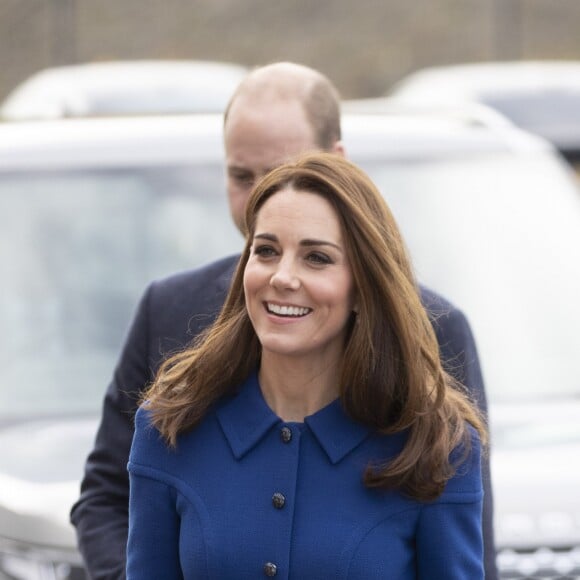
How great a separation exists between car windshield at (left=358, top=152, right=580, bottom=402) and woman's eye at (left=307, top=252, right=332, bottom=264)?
66.1 inches

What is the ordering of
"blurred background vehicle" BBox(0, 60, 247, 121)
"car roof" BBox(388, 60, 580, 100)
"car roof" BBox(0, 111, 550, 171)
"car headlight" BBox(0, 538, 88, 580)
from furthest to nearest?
1. "car roof" BBox(388, 60, 580, 100)
2. "blurred background vehicle" BBox(0, 60, 247, 121)
3. "car roof" BBox(0, 111, 550, 171)
4. "car headlight" BBox(0, 538, 88, 580)

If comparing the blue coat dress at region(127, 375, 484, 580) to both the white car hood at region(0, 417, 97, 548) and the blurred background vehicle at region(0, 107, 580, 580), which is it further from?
the blurred background vehicle at region(0, 107, 580, 580)

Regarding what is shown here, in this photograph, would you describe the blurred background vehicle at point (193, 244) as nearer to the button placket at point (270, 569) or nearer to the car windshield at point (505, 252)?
the car windshield at point (505, 252)

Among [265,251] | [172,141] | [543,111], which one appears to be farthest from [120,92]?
[265,251]

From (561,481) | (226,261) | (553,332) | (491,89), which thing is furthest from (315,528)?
(491,89)

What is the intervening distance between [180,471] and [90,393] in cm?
156

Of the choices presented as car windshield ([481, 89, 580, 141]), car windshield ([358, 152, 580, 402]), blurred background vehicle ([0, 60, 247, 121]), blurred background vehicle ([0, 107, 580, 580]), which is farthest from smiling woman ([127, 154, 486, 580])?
car windshield ([481, 89, 580, 141])

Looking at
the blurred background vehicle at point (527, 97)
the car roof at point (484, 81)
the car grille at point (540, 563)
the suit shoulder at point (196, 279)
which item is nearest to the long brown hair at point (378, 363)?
the suit shoulder at point (196, 279)

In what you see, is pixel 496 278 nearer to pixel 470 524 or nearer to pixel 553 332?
pixel 553 332

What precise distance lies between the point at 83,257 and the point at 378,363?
2.05m

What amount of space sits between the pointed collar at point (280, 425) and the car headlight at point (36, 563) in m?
0.86

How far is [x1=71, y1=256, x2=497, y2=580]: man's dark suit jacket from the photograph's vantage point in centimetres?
304

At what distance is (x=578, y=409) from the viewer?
4.12m

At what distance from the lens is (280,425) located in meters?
2.65
